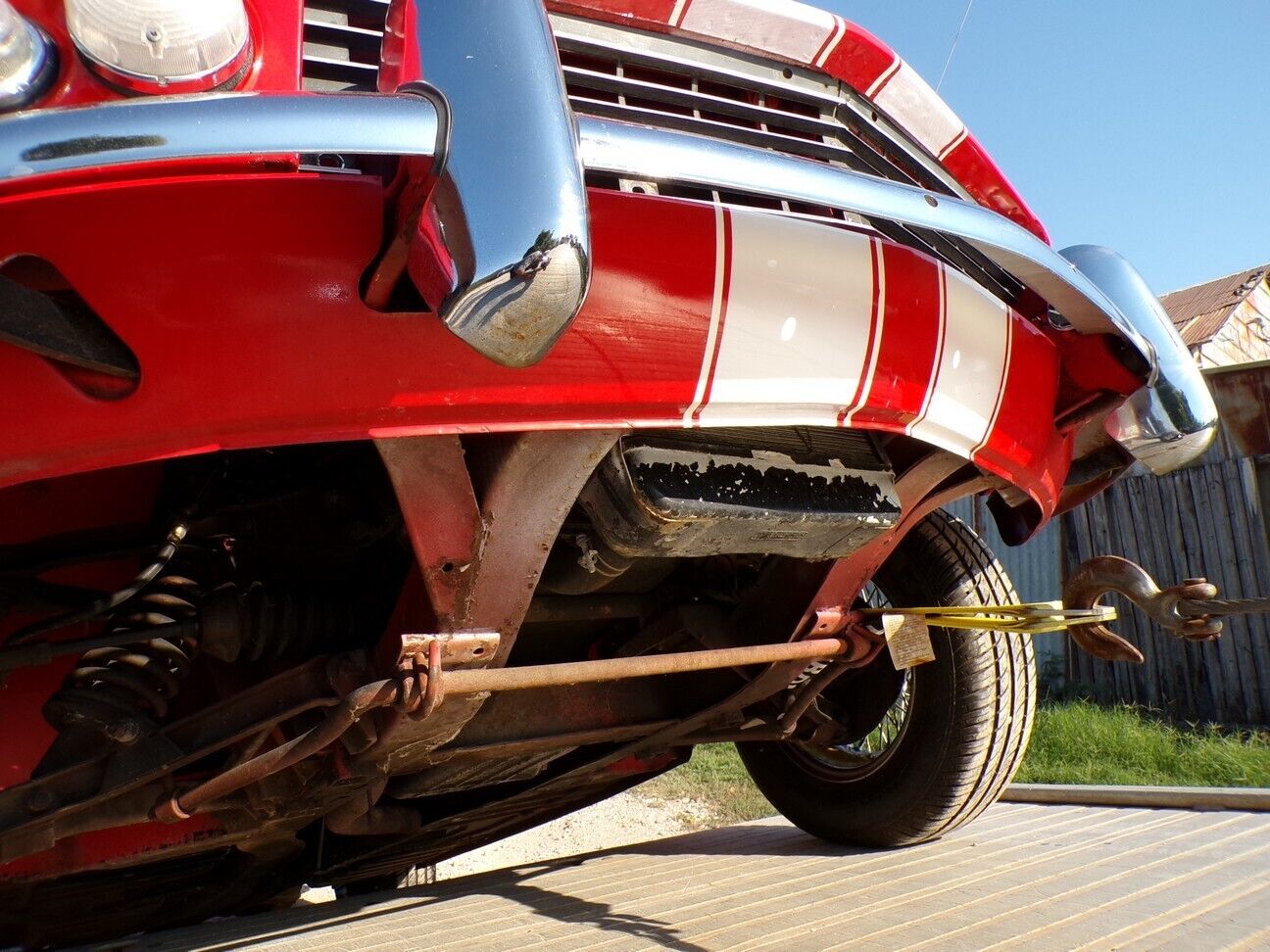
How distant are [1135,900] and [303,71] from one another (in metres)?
2.00

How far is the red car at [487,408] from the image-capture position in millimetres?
1038

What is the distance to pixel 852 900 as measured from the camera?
6.66 ft

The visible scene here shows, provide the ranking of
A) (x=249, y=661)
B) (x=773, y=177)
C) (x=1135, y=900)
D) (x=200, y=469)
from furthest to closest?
1. (x=1135, y=900)
2. (x=249, y=661)
3. (x=200, y=469)
4. (x=773, y=177)

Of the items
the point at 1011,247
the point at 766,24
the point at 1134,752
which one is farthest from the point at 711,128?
the point at 1134,752

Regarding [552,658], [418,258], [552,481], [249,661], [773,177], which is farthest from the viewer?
[552,658]

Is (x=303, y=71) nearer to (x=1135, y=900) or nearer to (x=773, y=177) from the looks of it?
(x=773, y=177)

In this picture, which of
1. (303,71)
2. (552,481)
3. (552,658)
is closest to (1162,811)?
(552,658)

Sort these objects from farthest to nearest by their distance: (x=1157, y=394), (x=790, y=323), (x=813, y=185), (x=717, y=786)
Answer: (x=717, y=786) → (x=1157, y=394) → (x=790, y=323) → (x=813, y=185)

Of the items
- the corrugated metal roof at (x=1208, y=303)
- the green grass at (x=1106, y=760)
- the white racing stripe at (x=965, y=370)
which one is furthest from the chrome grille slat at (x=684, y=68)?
the corrugated metal roof at (x=1208, y=303)

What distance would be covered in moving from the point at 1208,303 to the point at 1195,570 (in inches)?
256

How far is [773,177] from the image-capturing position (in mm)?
1204

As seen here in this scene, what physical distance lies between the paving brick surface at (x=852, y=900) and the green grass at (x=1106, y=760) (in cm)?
233

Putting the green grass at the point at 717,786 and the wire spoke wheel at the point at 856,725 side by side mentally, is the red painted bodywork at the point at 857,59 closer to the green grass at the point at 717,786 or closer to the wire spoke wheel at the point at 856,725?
the wire spoke wheel at the point at 856,725

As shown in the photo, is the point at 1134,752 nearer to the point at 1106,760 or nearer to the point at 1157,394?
the point at 1106,760
